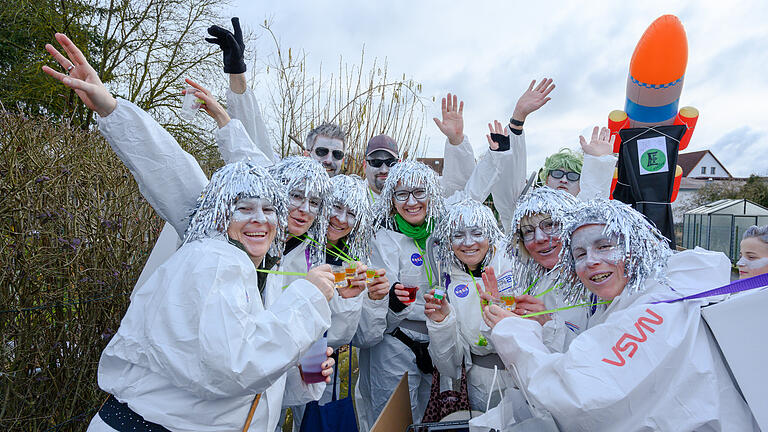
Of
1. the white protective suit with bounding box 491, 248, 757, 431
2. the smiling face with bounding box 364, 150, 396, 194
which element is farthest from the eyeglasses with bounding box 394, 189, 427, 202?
the white protective suit with bounding box 491, 248, 757, 431

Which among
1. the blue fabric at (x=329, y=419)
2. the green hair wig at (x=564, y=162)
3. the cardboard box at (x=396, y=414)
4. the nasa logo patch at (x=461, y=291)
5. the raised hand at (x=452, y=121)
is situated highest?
the raised hand at (x=452, y=121)

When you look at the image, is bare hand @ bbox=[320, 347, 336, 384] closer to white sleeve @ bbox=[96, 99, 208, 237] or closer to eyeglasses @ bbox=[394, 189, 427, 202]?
white sleeve @ bbox=[96, 99, 208, 237]

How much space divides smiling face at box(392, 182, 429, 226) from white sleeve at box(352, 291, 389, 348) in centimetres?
58

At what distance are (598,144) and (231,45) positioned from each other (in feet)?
9.09

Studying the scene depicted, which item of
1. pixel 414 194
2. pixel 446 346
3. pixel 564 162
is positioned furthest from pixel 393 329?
pixel 564 162

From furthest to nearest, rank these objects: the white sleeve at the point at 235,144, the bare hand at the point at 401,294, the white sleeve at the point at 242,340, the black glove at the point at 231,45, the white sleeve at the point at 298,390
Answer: the black glove at the point at 231,45, the bare hand at the point at 401,294, the white sleeve at the point at 235,144, the white sleeve at the point at 298,390, the white sleeve at the point at 242,340

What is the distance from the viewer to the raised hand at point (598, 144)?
347cm

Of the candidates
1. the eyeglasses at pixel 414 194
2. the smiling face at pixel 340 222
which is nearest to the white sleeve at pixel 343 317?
the smiling face at pixel 340 222

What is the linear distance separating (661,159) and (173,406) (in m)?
3.34

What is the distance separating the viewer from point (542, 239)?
2.48 m

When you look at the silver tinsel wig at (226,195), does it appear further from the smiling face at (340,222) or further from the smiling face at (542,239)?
the smiling face at (542,239)

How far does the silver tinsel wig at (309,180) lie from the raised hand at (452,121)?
1.69 meters

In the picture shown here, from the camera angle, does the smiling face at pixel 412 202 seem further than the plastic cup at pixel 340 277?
Yes

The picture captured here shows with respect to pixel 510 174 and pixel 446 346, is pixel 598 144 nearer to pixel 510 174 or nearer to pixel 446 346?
pixel 510 174
